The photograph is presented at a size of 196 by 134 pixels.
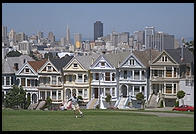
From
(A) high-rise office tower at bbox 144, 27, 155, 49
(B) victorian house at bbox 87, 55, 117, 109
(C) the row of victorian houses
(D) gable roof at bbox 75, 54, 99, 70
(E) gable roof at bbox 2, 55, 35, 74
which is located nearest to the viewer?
(C) the row of victorian houses

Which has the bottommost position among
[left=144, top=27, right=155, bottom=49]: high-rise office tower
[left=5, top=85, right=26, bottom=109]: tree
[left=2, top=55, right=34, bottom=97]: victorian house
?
[left=5, top=85, right=26, bottom=109]: tree

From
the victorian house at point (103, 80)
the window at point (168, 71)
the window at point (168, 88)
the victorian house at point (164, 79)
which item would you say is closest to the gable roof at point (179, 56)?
the victorian house at point (164, 79)

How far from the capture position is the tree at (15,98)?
36.3 meters

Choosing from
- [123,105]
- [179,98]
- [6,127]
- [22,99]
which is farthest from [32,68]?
[6,127]

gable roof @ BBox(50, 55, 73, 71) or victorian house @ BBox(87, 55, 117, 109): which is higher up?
gable roof @ BBox(50, 55, 73, 71)

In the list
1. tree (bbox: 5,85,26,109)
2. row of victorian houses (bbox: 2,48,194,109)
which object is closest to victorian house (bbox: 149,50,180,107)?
row of victorian houses (bbox: 2,48,194,109)

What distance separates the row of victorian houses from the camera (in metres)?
38.5

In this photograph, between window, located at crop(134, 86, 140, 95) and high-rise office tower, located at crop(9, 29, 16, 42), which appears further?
high-rise office tower, located at crop(9, 29, 16, 42)

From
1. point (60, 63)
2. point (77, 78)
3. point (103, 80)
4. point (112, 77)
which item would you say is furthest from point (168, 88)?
point (60, 63)

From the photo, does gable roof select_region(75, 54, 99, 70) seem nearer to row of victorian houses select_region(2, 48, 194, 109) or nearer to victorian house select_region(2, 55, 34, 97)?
row of victorian houses select_region(2, 48, 194, 109)

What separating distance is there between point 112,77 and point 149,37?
1516 cm

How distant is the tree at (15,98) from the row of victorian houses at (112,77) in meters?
4.36

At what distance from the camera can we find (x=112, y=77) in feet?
133

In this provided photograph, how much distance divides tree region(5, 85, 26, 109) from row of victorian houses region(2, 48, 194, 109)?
436cm
